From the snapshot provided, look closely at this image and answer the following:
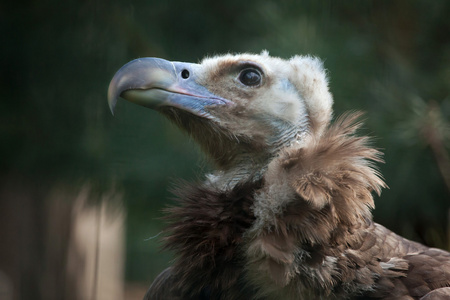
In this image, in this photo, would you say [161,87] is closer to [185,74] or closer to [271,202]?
[185,74]

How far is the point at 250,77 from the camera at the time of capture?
1.46 metres

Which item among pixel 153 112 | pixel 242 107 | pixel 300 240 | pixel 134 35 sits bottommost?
pixel 300 240

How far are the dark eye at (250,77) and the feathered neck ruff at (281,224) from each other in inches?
10.6

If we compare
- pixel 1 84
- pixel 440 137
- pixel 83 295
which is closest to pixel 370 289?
pixel 440 137

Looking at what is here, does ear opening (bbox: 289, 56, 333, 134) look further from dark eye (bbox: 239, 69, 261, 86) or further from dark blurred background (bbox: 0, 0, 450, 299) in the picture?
dark blurred background (bbox: 0, 0, 450, 299)

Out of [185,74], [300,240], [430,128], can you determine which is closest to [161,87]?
[185,74]

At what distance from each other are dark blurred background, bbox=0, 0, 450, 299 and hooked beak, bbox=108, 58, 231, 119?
0.77ft

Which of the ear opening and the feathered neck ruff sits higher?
the ear opening

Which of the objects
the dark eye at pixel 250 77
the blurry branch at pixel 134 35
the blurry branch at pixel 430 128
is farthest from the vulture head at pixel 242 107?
the blurry branch at pixel 430 128

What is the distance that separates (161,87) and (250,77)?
26 cm

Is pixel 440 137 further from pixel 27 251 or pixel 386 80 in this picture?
pixel 27 251

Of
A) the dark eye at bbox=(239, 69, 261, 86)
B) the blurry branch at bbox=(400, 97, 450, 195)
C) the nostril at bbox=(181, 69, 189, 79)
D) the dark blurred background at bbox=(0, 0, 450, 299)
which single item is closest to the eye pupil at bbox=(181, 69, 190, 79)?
the nostril at bbox=(181, 69, 189, 79)

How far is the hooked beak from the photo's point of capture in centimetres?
127

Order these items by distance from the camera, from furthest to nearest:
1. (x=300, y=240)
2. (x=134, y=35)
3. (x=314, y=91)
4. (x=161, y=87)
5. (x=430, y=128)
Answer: (x=430, y=128) < (x=134, y=35) < (x=314, y=91) < (x=161, y=87) < (x=300, y=240)
